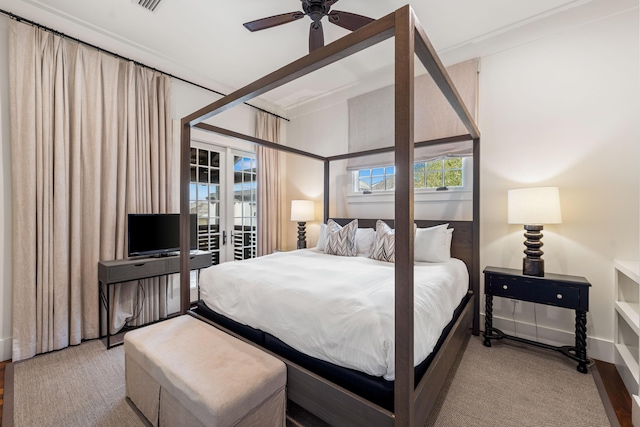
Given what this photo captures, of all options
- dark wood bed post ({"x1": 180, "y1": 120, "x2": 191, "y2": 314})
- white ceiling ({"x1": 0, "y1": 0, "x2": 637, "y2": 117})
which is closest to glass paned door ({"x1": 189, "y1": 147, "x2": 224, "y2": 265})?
white ceiling ({"x1": 0, "y1": 0, "x2": 637, "y2": 117})

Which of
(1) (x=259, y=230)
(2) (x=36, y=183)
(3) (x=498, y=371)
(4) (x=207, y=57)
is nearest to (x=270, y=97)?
(4) (x=207, y=57)

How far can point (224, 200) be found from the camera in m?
3.97

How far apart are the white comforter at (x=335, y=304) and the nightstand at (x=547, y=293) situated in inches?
12.4

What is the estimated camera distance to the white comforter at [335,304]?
1288 mm

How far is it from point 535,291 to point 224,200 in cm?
369

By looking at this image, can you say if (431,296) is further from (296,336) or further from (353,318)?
(296,336)

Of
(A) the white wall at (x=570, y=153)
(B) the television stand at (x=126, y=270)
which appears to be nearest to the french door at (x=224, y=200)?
(B) the television stand at (x=126, y=270)

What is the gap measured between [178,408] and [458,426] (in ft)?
4.93

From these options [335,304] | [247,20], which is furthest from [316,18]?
[335,304]

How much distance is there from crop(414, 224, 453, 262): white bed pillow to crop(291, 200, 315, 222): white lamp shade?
1.73 metres

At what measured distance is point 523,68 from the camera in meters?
2.64

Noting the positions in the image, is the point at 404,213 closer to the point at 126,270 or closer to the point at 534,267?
the point at 534,267

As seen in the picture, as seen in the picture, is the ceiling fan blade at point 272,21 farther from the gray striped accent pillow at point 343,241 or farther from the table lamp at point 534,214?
the table lamp at point 534,214

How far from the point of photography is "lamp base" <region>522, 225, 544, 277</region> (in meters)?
2.31
